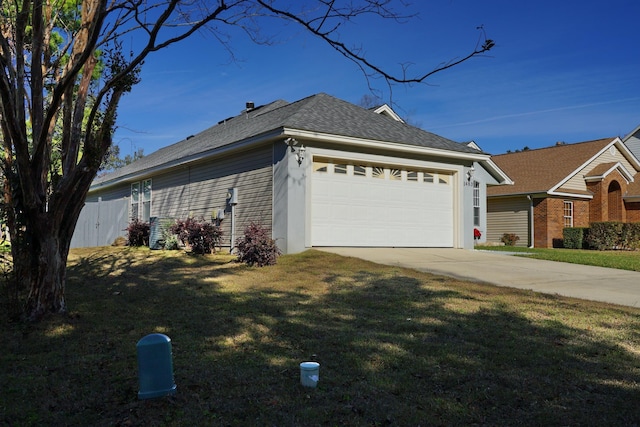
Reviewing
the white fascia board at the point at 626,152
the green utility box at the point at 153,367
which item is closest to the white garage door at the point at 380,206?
the green utility box at the point at 153,367

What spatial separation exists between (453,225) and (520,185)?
10352mm

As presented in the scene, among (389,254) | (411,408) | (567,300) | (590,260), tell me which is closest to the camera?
(411,408)

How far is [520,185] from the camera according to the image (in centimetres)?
2458

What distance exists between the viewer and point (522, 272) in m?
11.0

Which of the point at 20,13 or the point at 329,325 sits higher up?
the point at 20,13

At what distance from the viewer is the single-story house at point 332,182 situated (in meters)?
12.9

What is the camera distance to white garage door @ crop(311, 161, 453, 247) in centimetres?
1352

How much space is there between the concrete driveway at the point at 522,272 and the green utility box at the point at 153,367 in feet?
22.7

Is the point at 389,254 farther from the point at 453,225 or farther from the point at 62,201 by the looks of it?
the point at 62,201

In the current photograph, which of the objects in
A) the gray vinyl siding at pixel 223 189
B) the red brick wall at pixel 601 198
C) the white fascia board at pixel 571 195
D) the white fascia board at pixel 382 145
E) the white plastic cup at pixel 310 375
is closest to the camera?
the white plastic cup at pixel 310 375

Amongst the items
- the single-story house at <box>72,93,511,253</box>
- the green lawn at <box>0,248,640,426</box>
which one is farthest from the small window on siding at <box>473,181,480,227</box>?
the green lawn at <box>0,248,640,426</box>

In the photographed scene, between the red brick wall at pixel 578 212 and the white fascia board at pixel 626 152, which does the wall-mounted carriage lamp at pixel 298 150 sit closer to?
the red brick wall at pixel 578 212

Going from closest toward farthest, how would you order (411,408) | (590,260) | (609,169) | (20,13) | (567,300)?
(411,408) < (20,13) < (567,300) < (590,260) < (609,169)

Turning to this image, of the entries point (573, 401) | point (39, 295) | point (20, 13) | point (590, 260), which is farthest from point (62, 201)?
point (590, 260)
